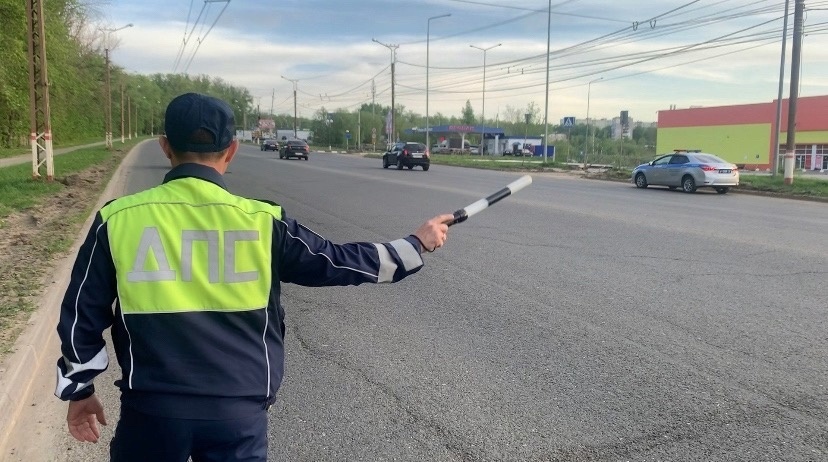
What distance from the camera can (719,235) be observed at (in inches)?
470

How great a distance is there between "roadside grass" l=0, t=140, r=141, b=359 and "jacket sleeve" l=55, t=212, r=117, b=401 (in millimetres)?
3574

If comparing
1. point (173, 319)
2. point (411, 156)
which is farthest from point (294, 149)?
point (173, 319)

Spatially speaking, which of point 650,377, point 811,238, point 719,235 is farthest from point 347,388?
point 811,238

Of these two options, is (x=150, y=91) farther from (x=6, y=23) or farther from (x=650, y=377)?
(x=650, y=377)

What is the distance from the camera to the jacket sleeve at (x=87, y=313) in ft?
6.58

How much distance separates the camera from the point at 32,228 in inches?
458

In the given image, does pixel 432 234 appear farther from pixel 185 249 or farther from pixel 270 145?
pixel 270 145

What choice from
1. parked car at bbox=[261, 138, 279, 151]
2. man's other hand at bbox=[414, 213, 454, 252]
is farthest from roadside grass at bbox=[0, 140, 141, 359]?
parked car at bbox=[261, 138, 279, 151]

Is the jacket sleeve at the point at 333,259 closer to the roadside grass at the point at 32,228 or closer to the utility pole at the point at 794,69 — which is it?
the roadside grass at the point at 32,228

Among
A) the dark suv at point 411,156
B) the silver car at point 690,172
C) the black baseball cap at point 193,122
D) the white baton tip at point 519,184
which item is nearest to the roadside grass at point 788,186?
the silver car at point 690,172

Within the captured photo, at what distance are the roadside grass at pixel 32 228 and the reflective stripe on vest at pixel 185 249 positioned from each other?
12.7ft

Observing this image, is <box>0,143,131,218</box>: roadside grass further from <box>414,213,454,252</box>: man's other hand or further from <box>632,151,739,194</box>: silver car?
<box>632,151,739,194</box>: silver car

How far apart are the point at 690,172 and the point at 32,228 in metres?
20.0

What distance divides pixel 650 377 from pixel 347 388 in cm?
209
